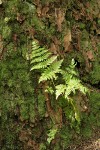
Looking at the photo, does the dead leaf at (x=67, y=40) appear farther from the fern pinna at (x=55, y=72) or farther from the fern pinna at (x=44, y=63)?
the fern pinna at (x=44, y=63)

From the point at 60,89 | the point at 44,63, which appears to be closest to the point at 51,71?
the point at 44,63

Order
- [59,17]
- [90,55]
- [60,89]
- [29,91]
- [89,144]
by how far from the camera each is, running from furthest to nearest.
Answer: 1. [90,55]
2. [59,17]
3. [89,144]
4. [29,91]
5. [60,89]

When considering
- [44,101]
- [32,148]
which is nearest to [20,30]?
[44,101]

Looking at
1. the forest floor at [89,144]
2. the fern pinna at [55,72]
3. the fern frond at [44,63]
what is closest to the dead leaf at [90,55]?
the fern pinna at [55,72]

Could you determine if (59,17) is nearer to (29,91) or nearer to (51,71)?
(51,71)

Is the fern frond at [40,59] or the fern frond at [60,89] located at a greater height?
the fern frond at [40,59]

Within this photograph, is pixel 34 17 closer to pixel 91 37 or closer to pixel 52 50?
pixel 52 50

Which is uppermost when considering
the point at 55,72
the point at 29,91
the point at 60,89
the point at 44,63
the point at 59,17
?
the point at 59,17

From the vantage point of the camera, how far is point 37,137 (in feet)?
18.1

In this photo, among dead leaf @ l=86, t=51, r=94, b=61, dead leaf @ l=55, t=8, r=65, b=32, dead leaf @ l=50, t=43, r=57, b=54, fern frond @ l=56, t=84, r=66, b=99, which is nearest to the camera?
fern frond @ l=56, t=84, r=66, b=99

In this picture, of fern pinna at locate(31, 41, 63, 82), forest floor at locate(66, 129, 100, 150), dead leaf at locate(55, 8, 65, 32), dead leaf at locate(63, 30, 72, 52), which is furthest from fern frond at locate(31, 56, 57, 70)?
forest floor at locate(66, 129, 100, 150)

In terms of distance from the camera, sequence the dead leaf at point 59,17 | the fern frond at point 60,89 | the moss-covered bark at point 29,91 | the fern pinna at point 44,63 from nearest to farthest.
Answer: the fern frond at point 60,89 < the fern pinna at point 44,63 < the moss-covered bark at point 29,91 < the dead leaf at point 59,17

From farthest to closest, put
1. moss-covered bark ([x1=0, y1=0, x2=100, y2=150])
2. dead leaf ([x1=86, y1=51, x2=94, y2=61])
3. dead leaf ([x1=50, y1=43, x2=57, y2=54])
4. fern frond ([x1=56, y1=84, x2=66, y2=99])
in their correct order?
dead leaf ([x1=86, y1=51, x2=94, y2=61]) < dead leaf ([x1=50, y1=43, x2=57, y2=54]) < moss-covered bark ([x1=0, y1=0, x2=100, y2=150]) < fern frond ([x1=56, y1=84, x2=66, y2=99])

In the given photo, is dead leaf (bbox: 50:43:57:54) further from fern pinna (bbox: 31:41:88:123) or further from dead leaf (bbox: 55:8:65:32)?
dead leaf (bbox: 55:8:65:32)
